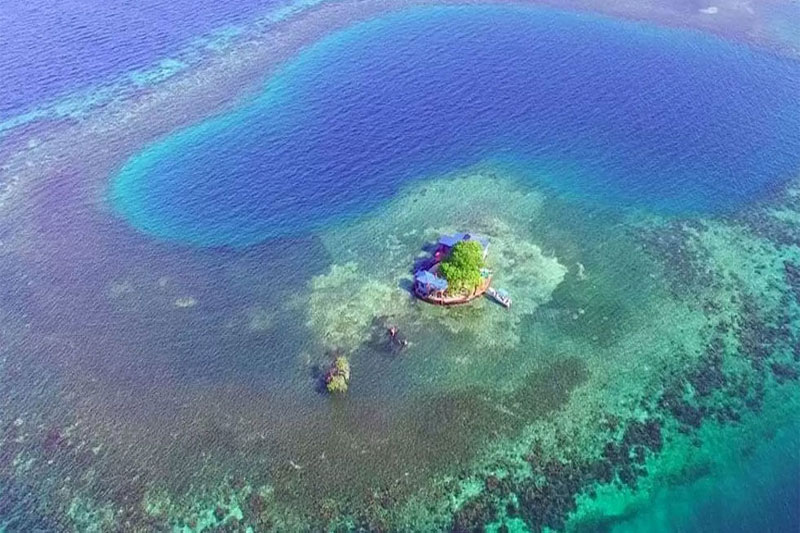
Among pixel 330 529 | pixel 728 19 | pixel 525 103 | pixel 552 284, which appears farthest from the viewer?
pixel 728 19

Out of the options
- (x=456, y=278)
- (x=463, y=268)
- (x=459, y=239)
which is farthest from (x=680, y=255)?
(x=456, y=278)

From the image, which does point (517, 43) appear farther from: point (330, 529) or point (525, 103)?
point (330, 529)

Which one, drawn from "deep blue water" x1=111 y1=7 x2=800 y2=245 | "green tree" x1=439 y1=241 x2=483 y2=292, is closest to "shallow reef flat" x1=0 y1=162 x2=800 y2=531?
"green tree" x1=439 y1=241 x2=483 y2=292

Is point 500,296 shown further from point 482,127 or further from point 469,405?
point 482,127

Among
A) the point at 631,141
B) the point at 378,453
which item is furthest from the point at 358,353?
the point at 631,141

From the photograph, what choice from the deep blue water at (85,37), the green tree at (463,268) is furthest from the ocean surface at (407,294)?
the green tree at (463,268)

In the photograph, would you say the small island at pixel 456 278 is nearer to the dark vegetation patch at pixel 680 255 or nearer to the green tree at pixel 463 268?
the green tree at pixel 463 268
